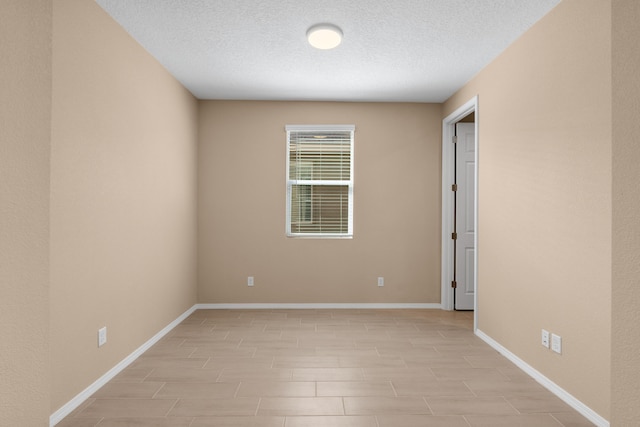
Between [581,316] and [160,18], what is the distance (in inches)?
140

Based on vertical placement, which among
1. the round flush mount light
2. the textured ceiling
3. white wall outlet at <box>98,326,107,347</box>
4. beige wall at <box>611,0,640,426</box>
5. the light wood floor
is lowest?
the light wood floor

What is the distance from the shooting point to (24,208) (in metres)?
1.31

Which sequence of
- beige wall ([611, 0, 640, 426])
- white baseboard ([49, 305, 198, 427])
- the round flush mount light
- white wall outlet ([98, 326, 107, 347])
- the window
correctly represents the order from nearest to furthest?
beige wall ([611, 0, 640, 426]) < white baseboard ([49, 305, 198, 427]) < white wall outlet ([98, 326, 107, 347]) < the round flush mount light < the window

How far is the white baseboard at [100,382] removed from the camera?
219 centimetres

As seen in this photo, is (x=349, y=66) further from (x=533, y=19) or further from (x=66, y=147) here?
(x=66, y=147)

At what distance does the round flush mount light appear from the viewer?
290 cm

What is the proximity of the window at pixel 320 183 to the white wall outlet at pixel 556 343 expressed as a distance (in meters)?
2.72

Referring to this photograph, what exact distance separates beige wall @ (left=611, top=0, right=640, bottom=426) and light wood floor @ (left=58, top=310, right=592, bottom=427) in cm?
126

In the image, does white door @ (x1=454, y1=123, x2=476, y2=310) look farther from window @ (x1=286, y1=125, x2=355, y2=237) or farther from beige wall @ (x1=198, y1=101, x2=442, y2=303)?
window @ (x1=286, y1=125, x2=355, y2=237)

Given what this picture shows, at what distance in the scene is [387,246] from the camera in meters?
4.95

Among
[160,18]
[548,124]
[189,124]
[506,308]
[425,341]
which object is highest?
[160,18]

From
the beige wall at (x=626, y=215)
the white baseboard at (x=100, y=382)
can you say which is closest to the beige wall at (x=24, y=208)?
the white baseboard at (x=100, y=382)

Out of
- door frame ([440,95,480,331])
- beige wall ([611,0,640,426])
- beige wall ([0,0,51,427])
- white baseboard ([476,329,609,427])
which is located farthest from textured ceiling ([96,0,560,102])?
white baseboard ([476,329,609,427])

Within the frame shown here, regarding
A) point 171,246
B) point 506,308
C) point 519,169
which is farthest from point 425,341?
point 171,246
